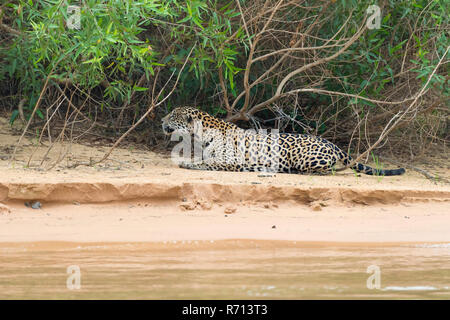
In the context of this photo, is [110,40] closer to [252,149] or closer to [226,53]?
[226,53]

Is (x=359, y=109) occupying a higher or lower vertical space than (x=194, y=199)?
higher

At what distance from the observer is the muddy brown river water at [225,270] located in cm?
440

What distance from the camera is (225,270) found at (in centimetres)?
494

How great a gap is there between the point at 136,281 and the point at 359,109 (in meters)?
5.38

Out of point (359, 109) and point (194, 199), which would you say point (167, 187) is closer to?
point (194, 199)

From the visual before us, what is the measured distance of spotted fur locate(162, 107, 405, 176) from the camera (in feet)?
28.6

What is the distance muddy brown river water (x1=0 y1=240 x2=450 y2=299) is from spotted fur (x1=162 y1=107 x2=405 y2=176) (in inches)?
112

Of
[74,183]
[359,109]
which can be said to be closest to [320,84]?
[359,109]

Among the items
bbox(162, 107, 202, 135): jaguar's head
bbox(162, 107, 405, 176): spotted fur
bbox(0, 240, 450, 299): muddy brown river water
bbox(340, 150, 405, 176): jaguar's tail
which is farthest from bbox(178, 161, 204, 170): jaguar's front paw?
bbox(0, 240, 450, 299): muddy brown river water

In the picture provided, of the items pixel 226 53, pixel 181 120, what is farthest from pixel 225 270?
pixel 181 120

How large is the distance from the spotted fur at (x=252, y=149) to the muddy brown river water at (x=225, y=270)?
2.86 meters

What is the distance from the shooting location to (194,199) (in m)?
6.79

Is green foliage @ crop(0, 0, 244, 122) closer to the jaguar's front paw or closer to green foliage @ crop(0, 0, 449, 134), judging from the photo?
green foliage @ crop(0, 0, 449, 134)

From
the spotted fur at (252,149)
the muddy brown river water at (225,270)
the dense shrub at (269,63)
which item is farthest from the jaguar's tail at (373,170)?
the muddy brown river water at (225,270)
